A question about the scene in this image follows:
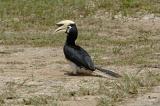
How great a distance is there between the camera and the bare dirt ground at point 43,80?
8898 mm

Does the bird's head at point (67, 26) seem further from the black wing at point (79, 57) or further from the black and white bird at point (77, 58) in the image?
the black wing at point (79, 57)

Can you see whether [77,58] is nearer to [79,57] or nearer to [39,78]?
[79,57]

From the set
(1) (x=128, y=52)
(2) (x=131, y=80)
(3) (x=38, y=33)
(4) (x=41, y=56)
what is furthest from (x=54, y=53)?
(2) (x=131, y=80)

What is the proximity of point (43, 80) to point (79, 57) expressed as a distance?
774 mm

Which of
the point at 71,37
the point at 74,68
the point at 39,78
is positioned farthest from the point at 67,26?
the point at 39,78

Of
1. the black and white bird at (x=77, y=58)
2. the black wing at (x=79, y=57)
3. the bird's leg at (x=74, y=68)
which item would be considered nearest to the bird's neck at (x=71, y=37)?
the black and white bird at (x=77, y=58)

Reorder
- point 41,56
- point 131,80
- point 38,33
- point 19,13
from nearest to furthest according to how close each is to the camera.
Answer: point 131,80 < point 41,56 < point 38,33 < point 19,13

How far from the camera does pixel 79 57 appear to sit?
10.8m

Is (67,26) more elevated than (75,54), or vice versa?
(67,26)

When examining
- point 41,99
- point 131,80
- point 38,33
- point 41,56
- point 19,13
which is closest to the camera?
point 41,99

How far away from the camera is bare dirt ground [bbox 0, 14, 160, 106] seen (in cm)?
890

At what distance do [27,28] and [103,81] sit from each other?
5964mm

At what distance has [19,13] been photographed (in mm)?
17234

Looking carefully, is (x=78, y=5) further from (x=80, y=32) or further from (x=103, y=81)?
(x=103, y=81)
